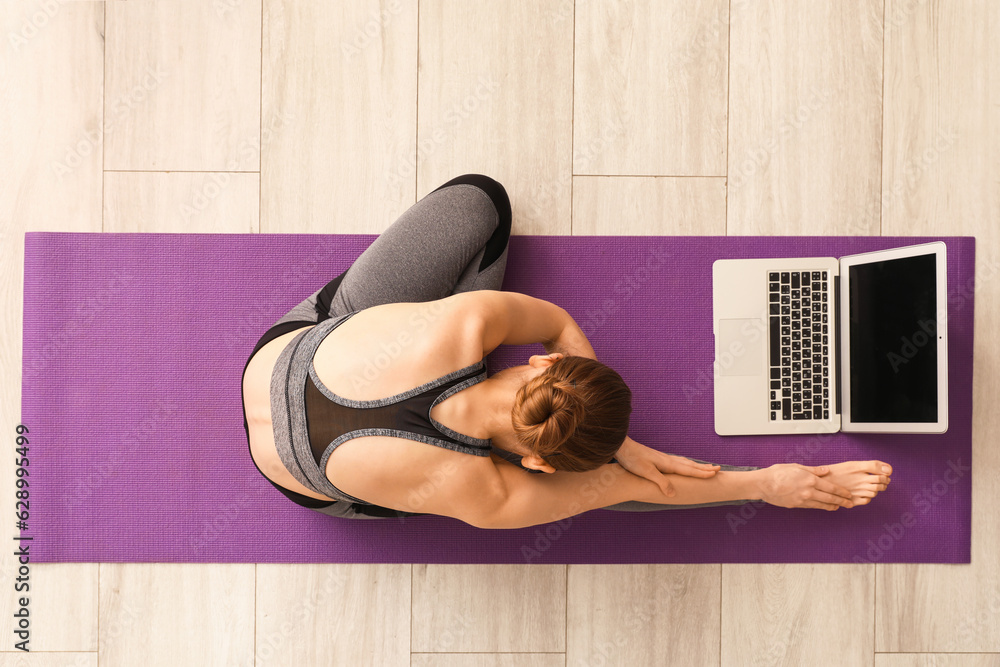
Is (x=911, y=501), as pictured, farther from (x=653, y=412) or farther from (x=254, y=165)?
(x=254, y=165)

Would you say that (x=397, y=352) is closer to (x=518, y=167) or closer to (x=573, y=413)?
(x=573, y=413)

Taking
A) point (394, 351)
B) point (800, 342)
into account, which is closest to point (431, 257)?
point (394, 351)

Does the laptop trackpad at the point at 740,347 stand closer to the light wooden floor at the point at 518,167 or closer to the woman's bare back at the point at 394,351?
the light wooden floor at the point at 518,167

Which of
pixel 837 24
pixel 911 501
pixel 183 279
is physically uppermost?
pixel 837 24

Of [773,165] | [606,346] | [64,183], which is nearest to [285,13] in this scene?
[64,183]

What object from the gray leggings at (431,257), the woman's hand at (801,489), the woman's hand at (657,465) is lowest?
the woman's hand at (801,489)

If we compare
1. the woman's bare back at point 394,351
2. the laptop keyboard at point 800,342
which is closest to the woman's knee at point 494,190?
the woman's bare back at point 394,351

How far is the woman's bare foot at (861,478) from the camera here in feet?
4.79

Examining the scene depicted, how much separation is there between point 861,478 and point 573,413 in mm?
998

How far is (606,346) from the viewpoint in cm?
152

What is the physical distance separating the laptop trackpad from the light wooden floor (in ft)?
0.88

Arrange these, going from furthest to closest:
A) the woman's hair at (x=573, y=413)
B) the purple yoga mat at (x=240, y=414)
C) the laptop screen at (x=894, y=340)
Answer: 1. the purple yoga mat at (x=240, y=414)
2. the laptop screen at (x=894, y=340)
3. the woman's hair at (x=573, y=413)

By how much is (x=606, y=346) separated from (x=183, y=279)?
1093mm

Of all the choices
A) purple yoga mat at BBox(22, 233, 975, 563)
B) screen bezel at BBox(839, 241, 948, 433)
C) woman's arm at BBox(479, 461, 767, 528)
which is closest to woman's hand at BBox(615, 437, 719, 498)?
woman's arm at BBox(479, 461, 767, 528)
